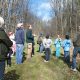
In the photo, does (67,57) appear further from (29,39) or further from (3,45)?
(3,45)

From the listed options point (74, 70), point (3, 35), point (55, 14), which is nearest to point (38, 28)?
point (55, 14)

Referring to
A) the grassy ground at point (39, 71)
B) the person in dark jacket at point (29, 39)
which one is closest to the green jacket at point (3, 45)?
the grassy ground at point (39, 71)

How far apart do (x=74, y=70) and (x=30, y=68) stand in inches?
80.1

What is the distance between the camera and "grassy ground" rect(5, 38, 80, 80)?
13.9 metres

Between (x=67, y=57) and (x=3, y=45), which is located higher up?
(x=3, y=45)

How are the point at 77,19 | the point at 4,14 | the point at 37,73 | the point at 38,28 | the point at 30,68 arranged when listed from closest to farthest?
the point at 37,73
the point at 30,68
the point at 4,14
the point at 77,19
the point at 38,28

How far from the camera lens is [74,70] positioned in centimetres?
1633

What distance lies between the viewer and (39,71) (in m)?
15.0

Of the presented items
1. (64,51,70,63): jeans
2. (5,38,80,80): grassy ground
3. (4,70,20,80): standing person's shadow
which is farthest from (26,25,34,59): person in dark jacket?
(4,70,20,80): standing person's shadow

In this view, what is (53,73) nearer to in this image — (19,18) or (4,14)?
(4,14)

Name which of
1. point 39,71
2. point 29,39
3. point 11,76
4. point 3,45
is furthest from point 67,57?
point 3,45

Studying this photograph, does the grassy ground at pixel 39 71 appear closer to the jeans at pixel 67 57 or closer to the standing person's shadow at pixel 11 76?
the standing person's shadow at pixel 11 76

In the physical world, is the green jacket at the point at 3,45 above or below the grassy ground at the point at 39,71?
above

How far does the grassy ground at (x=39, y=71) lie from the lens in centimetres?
1388
